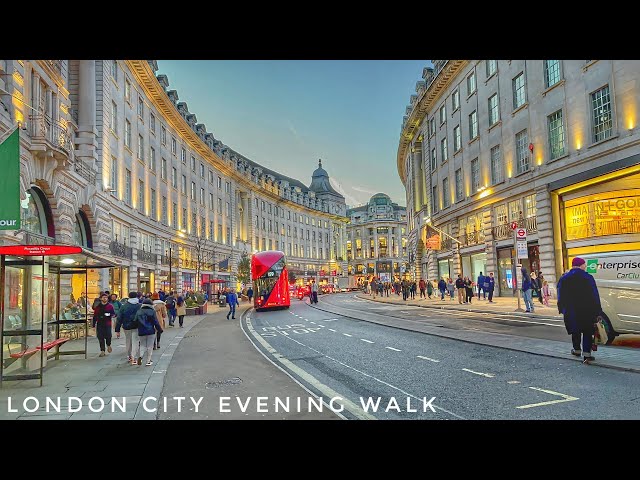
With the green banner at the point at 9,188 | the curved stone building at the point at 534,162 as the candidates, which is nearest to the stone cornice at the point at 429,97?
the curved stone building at the point at 534,162

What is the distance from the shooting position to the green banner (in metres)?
8.62

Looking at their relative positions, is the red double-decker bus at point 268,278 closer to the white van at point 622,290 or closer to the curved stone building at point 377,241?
the white van at point 622,290

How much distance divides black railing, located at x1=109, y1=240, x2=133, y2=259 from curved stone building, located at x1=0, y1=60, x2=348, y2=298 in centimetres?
7

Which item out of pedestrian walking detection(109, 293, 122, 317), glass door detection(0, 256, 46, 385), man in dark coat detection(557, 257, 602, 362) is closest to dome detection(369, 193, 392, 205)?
pedestrian walking detection(109, 293, 122, 317)

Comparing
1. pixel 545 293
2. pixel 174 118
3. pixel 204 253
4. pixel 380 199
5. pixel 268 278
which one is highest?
pixel 380 199

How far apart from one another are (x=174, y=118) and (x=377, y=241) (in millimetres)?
94348

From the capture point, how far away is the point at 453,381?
8102 mm

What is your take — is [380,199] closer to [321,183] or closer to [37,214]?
[321,183]

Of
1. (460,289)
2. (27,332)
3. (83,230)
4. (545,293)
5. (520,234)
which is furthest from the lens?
(460,289)

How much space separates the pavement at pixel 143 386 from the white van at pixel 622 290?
7371 millimetres

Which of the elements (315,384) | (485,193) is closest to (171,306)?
(315,384)

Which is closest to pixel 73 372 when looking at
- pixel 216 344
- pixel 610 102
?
pixel 216 344

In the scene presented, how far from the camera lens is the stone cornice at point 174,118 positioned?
39469mm
